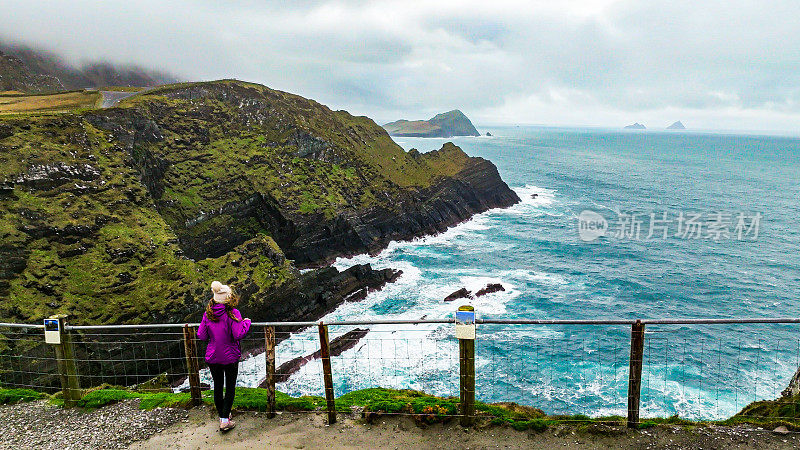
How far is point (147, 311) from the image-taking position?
26859mm

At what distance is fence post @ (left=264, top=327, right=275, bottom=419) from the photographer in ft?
26.6

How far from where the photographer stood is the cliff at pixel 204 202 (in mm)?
27766

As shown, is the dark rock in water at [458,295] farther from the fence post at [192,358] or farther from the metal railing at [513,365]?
the fence post at [192,358]

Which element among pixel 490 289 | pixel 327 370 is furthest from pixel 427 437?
pixel 490 289

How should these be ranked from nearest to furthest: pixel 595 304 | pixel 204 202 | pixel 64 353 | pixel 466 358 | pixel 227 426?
pixel 466 358
pixel 227 426
pixel 64 353
pixel 595 304
pixel 204 202

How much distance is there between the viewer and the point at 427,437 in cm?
782

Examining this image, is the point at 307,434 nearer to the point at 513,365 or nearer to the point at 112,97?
the point at 513,365

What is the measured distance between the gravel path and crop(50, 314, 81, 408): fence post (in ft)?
0.99

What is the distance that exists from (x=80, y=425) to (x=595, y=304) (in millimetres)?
36182

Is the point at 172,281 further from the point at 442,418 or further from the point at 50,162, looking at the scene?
the point at 442,418

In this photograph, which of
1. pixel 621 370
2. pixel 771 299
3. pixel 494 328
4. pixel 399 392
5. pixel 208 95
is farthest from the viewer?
pixel 208 95

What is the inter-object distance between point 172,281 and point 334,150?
36008mm

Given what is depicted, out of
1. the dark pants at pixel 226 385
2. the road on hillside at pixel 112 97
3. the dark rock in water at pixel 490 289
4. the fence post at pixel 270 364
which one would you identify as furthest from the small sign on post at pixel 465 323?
the road on hillside at pixel 112 97

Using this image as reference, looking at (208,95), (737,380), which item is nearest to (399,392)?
(737,380)
